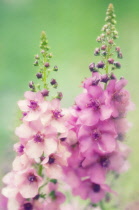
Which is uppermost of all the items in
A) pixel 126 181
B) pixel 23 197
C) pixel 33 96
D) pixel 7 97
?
pixel 7 97

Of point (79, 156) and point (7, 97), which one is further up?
point (7, 97)

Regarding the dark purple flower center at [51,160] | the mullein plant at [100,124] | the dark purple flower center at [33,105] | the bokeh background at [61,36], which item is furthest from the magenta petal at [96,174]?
the bokeh background at [61,36]


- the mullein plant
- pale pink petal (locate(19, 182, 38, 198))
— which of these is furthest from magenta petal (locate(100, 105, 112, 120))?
pale pink petal (locate(19, 182, 38, 198))

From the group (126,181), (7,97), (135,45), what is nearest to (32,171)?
(126,181)

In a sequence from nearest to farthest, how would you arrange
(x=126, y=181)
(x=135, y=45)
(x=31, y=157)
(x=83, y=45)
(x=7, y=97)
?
(x=31, y=157)
(x=126, y=181)
(x=7, y=97)
(x=135, y=45)
(x=83, y=45)

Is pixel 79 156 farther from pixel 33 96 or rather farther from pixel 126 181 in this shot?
pixel 126 181

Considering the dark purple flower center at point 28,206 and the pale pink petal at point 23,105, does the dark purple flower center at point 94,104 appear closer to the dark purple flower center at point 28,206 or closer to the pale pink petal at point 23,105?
the pale pink petal at point 23,105

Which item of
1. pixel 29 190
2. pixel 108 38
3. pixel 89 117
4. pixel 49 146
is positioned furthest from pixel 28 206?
pixel 108 38

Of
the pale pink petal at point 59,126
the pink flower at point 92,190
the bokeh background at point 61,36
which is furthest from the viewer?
the bokeh background at point 61,36
